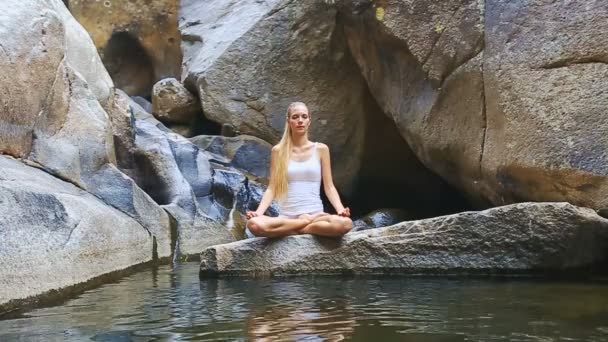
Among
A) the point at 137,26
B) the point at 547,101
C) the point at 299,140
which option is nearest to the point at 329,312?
the point at 299,140

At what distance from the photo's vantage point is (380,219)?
9.81 m

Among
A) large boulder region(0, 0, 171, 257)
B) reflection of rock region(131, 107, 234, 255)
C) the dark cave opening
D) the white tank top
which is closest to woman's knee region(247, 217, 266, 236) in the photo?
the white tank top

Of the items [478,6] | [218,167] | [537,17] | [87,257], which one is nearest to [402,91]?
[478,6]

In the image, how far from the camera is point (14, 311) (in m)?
4.87

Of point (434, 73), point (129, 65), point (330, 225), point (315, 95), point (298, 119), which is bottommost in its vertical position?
point (330, 225)

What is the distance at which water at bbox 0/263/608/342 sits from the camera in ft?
12.3

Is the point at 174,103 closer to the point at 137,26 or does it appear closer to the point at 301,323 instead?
the point at 137,26

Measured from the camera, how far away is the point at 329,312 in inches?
172

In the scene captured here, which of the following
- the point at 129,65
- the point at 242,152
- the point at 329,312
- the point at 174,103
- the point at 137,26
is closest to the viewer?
the point at 329,312

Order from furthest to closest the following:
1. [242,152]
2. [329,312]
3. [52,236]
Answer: [242,152] < [52,236] < [329,312]

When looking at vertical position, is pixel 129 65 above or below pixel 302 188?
above

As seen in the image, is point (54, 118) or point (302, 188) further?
point (54, 118)

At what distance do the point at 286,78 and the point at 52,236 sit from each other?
6323 millimetres

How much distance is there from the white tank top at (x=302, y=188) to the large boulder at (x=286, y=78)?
4.66m
